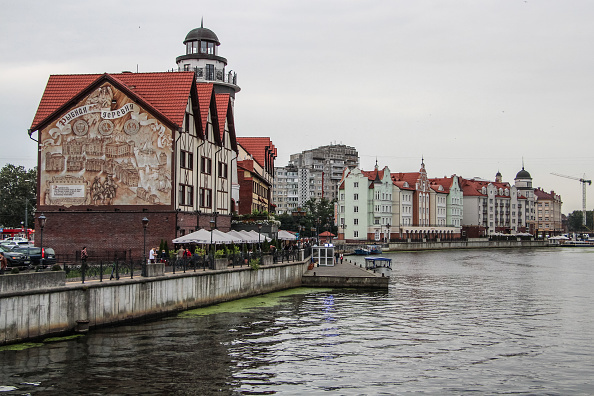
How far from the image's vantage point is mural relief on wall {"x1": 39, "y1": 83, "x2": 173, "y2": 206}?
5106cm

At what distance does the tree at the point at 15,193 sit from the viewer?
13062 cm

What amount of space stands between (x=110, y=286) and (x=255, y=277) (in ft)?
57.0

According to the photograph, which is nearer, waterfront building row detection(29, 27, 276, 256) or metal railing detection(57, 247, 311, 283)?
metal railing detection(57, 247, 311, 283)

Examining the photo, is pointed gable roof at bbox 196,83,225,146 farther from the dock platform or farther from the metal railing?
the dock platform

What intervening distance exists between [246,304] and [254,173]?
4090cm

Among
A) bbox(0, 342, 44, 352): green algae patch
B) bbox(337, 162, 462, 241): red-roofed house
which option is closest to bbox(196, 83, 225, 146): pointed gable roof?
→ bbox(0, 342, 44, 352): green algae patch

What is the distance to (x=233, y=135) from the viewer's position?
221 feet

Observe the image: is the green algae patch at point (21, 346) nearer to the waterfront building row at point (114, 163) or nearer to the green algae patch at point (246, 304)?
the green algae patch at point (246, 304)

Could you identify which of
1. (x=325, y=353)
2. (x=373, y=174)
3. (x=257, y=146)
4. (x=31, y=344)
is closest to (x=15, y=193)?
(x=257, y=146)

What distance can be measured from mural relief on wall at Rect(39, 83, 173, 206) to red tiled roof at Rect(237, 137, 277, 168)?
134 feet

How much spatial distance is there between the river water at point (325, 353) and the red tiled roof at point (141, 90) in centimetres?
1636

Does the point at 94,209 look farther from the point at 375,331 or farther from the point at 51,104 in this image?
the point at 375,331

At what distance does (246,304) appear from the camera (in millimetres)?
42938

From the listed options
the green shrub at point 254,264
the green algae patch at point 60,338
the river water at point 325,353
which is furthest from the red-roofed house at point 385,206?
the green algae patch at point 60,338
